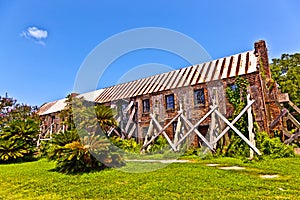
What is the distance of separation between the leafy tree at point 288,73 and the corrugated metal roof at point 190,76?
1112cm

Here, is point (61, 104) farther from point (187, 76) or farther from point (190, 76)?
point (190, 76)

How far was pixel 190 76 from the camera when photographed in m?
18.8

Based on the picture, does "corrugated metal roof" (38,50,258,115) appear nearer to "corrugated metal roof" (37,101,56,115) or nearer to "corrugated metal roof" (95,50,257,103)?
"corrugated metal roof" (95,50,257,103)

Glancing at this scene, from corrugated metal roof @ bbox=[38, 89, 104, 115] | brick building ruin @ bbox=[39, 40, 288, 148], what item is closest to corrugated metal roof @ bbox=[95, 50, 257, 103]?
brick building ruin @ bbox=[39, 40, 288, 148]

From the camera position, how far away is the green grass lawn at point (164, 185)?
19.4ft

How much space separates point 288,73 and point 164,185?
87.9 ft

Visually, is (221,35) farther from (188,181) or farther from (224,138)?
(188,181)

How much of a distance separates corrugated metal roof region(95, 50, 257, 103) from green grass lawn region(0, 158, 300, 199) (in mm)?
8303

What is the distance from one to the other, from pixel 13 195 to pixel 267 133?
43.7 feet

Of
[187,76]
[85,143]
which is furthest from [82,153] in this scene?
[187,76]

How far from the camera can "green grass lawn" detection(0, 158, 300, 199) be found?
5.93 meters

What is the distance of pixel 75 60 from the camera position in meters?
15.8

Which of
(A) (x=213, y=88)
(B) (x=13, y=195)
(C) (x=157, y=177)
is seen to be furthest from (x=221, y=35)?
(B) (x=13, y=195)

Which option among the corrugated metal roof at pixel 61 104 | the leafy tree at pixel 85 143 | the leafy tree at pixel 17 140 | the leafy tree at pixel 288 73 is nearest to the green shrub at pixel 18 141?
the leafy tree at pixel 17 140
